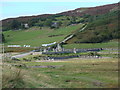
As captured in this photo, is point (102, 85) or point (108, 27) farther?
point (108, 27)

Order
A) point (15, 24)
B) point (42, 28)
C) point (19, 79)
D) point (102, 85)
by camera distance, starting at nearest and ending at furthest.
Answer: point (19, 79)
point (102, 85)
point (42, 28)
point (15, 24)

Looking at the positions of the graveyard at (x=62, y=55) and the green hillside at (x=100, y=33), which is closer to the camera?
the graveyard at (x=62, y=55)

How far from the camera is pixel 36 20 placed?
16912 cm

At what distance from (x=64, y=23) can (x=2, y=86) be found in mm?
135992

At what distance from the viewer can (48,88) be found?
1795cm

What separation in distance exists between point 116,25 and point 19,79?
89.4m

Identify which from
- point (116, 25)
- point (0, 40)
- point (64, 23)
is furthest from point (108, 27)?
point (64, 23)

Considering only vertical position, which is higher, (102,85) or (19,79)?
(19,79)

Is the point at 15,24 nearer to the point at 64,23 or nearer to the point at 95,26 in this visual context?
the point at 64,23

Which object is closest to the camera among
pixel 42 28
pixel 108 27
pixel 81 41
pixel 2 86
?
pixel 2 86

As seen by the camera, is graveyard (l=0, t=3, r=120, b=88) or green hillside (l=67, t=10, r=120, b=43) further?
green hillside (l=67, t=10, r=120, b=43)

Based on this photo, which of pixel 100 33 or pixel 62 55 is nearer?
pixel 62 55

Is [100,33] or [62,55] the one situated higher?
[100,33]

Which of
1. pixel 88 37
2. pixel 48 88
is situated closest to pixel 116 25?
pixel 88 37
